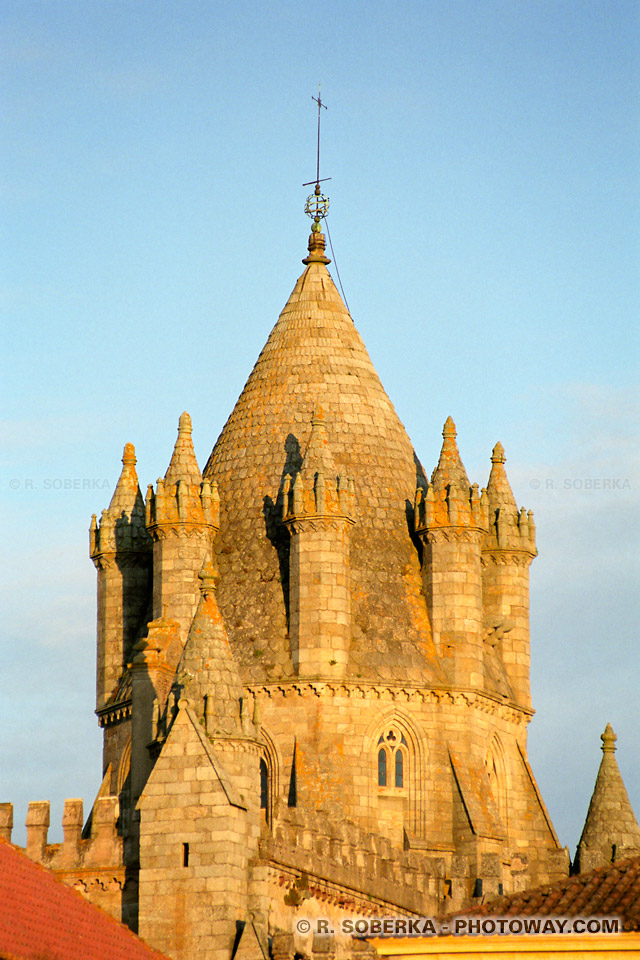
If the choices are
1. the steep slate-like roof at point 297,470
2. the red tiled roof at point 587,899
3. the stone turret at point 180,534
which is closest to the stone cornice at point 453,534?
the steep slate-like roof at point 297,470

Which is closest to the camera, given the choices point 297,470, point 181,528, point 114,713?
point 181,528

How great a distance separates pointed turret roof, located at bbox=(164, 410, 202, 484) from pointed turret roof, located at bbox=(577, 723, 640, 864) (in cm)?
1334

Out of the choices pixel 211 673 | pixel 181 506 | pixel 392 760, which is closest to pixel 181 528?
pixel 181 506

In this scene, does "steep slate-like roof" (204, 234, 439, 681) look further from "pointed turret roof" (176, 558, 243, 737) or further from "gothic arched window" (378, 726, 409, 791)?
"pointed turret roof" (176, 558, 243, 737)

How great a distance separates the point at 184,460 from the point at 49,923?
20.3 meters

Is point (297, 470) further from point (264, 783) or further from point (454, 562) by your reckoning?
point (264, 783)

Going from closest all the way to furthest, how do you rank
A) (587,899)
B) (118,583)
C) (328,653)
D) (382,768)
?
(587,899) < (382,768) < (328,653) < (118,583)

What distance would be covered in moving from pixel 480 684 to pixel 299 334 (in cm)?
1193

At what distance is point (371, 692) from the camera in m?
62.5

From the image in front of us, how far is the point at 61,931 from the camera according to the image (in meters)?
48.2

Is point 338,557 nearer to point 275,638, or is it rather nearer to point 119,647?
point 275,638

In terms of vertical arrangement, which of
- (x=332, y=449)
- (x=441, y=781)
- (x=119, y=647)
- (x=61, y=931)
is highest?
(x=332, y=449)

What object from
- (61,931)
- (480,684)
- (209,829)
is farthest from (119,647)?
(61,931)

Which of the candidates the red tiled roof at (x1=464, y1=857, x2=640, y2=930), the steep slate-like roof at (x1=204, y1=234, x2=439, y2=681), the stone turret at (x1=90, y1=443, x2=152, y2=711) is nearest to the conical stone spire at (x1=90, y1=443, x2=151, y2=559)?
the stone turret at (x1=90, y1=443, x2=152, y2=711)
